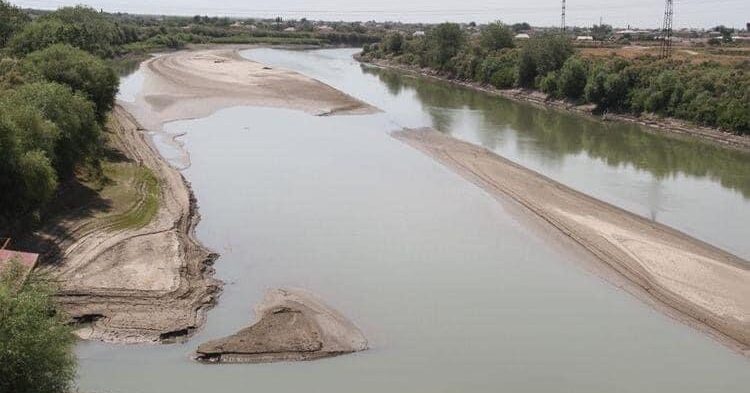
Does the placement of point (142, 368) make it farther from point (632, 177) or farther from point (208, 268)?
point (632, 177)

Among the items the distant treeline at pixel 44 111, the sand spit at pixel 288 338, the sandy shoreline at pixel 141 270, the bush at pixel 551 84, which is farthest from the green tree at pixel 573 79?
the sand spit at pixel 288 338

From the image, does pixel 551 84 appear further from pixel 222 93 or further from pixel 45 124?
pixel 45 124

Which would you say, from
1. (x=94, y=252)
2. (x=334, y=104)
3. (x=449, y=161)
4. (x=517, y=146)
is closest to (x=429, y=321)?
(x=94, y=252)

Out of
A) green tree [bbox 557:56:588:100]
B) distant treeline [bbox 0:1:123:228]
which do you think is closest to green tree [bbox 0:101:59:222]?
distant treeline [bbox 0:1:123:228]

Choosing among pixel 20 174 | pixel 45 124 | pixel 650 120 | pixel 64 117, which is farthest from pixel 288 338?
pixel 650 120

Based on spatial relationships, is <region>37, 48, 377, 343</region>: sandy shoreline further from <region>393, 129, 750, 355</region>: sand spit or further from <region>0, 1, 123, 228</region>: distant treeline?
<region>393, 129, 750, 355</region>: sand spit

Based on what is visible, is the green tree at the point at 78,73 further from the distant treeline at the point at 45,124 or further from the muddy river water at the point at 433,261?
the muddy river water at the point at 433,261
